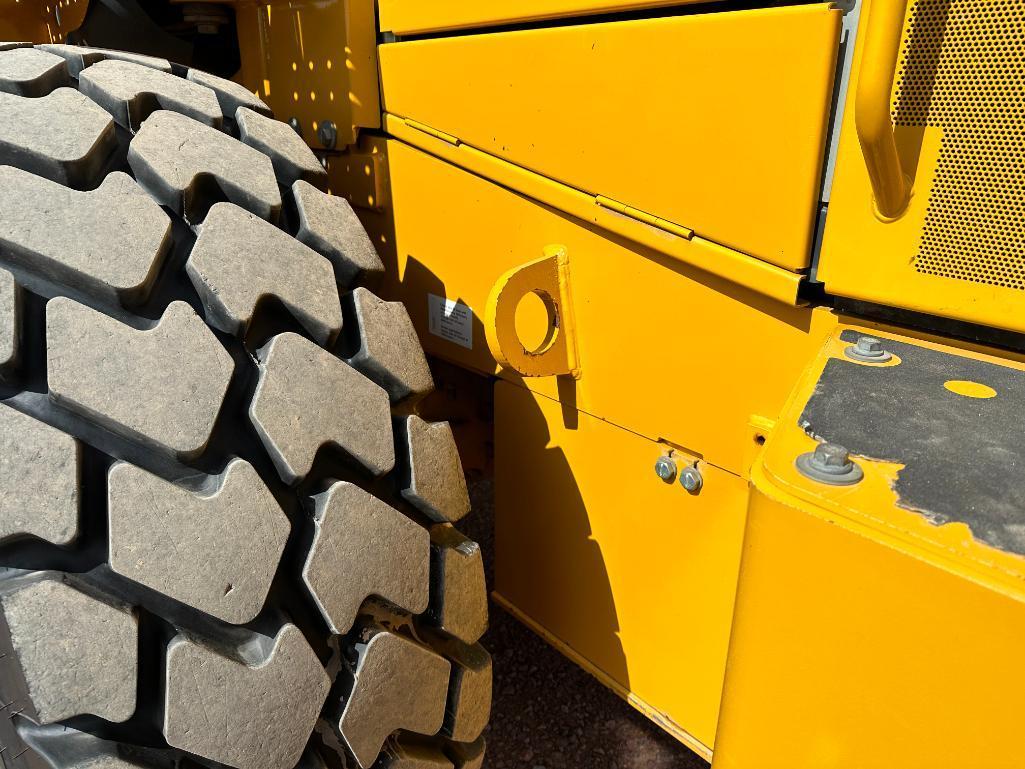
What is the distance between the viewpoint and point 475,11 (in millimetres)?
1128

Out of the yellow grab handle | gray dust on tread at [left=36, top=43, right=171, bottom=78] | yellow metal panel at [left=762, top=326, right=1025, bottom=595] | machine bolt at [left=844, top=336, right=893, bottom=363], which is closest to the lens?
yellow metal panel at [left=762, top=326, right=1025, bottom=595]

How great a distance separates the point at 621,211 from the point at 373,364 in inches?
16.0

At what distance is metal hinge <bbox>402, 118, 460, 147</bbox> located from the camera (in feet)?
4.14

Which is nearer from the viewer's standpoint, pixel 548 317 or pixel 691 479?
pixel 691 479

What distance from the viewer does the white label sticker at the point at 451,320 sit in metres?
1.35

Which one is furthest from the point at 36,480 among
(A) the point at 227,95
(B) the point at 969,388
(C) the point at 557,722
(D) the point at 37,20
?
(D) the point at 37,20

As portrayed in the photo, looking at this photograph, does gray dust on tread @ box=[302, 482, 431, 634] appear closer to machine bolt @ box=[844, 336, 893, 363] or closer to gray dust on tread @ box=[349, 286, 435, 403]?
gray dust on tread @ box=[349, 286, 435, 403]

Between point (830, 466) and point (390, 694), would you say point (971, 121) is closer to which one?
point (830, 466)

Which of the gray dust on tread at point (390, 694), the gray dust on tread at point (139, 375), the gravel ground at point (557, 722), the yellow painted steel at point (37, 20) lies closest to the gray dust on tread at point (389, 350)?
the gray dust on tread at point (139, 375)

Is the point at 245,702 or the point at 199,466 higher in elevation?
the point at 199,466

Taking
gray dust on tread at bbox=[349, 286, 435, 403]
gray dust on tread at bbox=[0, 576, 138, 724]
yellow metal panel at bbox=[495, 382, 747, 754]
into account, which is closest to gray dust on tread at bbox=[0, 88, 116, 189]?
gray dust on tread at bbox=[349, 286, 435, 403]

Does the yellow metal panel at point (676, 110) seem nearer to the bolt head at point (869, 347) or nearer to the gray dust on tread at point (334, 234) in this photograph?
the bolt head at point (869, 347)

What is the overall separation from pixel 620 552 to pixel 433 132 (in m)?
0.78

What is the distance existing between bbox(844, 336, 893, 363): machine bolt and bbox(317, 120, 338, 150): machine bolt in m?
1.00
